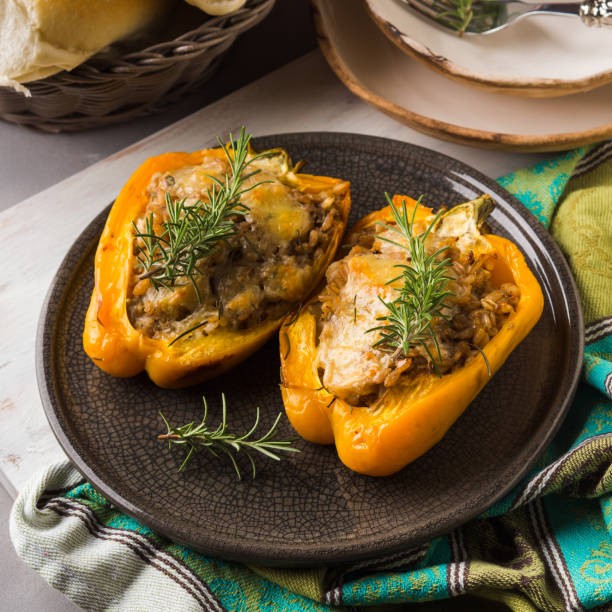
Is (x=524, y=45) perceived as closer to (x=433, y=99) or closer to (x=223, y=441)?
(x=433, y=99)

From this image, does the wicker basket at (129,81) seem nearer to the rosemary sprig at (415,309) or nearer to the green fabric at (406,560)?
the rosemary sprig at (415,309)

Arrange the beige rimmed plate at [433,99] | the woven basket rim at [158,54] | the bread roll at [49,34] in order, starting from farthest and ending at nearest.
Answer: the beige rimmed plate at [433,99]
the woven basket rim at [158,54]
the bread roll at [49,34]

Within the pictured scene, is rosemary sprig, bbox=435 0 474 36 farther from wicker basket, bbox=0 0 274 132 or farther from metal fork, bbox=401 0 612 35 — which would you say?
wicker basket, bbox=0 0 274 132

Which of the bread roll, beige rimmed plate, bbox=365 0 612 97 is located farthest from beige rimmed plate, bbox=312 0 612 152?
the bread roll

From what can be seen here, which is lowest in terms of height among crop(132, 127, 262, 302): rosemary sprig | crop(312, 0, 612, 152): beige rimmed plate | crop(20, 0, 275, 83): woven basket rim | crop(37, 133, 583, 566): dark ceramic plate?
crop(37, 133, 583, 566): dark ceramic plate

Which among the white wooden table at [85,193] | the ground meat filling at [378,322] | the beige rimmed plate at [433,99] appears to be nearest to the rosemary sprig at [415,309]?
the ground meat filling at [378,322]

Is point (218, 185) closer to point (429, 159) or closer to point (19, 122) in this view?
point (429, 159)
